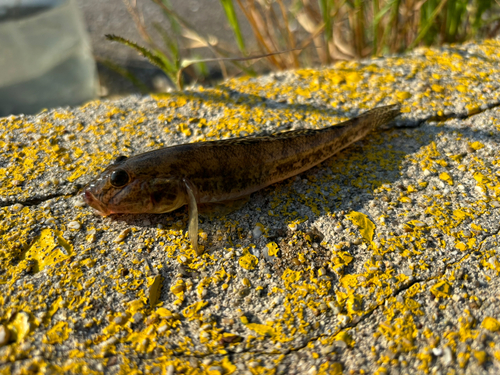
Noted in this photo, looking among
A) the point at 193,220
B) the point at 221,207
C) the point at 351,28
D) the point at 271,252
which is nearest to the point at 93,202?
→ the point at 193,220

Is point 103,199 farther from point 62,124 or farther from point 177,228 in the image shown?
point 62,124

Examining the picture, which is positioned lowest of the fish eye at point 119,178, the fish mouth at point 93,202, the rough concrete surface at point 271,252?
the rough concrete surface at point 271,252

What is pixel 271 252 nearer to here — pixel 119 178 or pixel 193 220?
pixel 193 220

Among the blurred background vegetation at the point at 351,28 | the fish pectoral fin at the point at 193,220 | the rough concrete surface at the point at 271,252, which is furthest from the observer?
the blurred background vegetation at the point at 351,28

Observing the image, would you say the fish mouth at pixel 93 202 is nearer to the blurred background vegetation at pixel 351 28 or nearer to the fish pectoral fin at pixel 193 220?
the fish pectoral fin at pixel 193 220

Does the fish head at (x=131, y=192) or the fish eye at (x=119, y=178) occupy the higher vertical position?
the fish eye at (x=119, y=178)

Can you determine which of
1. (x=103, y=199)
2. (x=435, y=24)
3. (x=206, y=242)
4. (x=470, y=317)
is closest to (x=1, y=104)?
(x=103, y=199)

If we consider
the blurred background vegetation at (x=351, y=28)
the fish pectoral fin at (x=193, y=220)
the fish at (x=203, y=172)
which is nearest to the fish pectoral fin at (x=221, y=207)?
the fish at (x=203, y=172)
